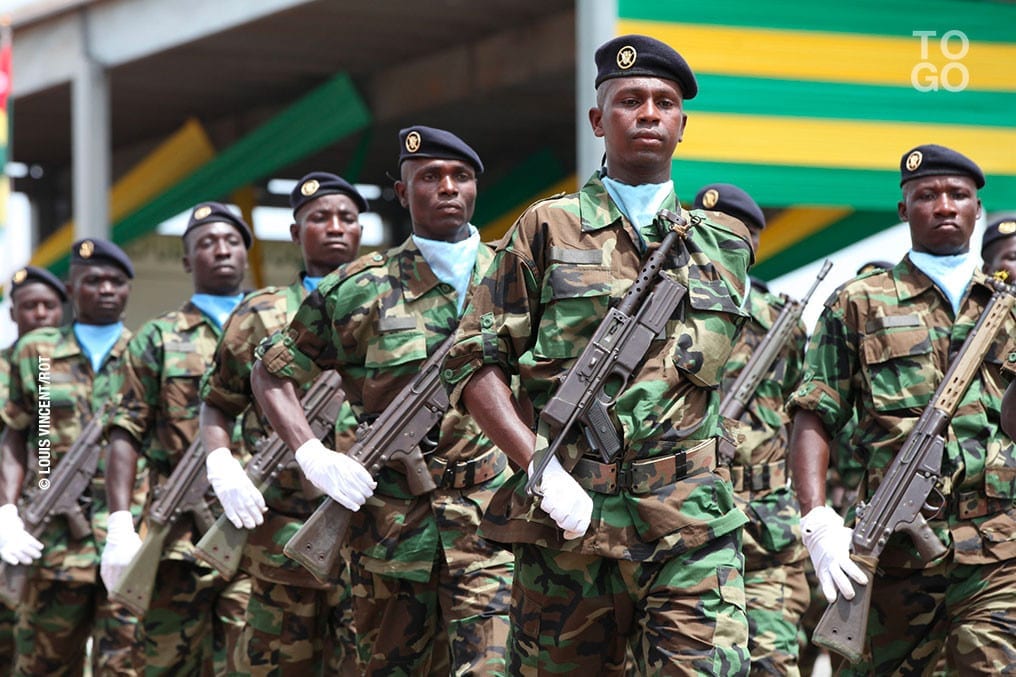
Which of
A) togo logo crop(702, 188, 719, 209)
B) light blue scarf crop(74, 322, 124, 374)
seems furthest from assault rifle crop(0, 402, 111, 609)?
togo logo crop(702, 188, 719, 209)

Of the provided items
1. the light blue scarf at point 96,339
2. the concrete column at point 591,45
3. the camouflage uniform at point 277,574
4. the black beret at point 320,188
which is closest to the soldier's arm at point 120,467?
the camouflage uniform at point 277,574

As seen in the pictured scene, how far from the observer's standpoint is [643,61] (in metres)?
5.05

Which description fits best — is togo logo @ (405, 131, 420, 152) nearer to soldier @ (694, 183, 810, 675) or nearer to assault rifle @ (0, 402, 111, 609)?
soldier @ (694, 183, 810, 675)

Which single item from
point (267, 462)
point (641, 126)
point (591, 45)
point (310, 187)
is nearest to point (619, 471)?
point (641, 126)

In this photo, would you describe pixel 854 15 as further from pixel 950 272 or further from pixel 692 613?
pixel 692 613

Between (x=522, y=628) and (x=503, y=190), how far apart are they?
52.1 ft

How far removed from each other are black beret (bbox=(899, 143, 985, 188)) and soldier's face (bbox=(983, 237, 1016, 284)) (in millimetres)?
2405

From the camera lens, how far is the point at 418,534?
626 centimetres

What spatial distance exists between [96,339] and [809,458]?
188 inches

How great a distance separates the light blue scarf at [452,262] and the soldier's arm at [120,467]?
229cm

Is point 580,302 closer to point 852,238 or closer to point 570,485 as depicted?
point 570,485

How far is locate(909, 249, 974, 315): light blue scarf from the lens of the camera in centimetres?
620

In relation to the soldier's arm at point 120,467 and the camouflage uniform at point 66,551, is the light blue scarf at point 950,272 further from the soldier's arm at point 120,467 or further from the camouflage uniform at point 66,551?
the camouflage uniform at point 66,551

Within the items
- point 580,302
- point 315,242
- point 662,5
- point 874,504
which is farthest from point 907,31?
point 580,302
